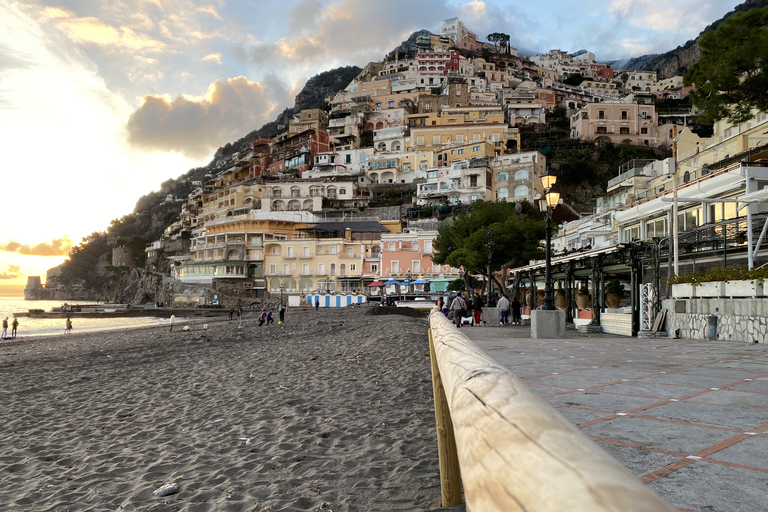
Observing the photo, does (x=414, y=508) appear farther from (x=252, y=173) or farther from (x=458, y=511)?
(x=252, y=173)

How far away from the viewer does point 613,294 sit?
2291 cm

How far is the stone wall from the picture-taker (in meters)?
9.77

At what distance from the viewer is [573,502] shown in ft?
2.23

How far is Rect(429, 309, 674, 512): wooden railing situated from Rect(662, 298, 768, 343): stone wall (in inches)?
429

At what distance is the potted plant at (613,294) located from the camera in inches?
883

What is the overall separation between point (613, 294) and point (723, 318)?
40.7 ft

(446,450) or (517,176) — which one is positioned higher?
(517,176)

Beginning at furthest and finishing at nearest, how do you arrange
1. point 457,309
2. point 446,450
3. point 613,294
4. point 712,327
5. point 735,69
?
point 613,294
point 457,309
point 735,69
point 712,327
point 446,450

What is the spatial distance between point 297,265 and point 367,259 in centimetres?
871

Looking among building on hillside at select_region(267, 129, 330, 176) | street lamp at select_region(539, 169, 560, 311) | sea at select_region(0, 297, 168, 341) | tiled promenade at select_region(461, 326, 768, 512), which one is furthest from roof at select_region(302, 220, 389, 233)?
tiled promenade at select_region(461, 326, 768, 512)

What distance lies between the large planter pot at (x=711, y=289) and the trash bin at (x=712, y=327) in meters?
0.60

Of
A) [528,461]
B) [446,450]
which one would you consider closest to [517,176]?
[446,450]

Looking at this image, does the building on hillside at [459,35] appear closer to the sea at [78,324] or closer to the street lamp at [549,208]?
the sea at [78,324]

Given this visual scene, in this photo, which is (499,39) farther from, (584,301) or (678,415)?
(678,415)
